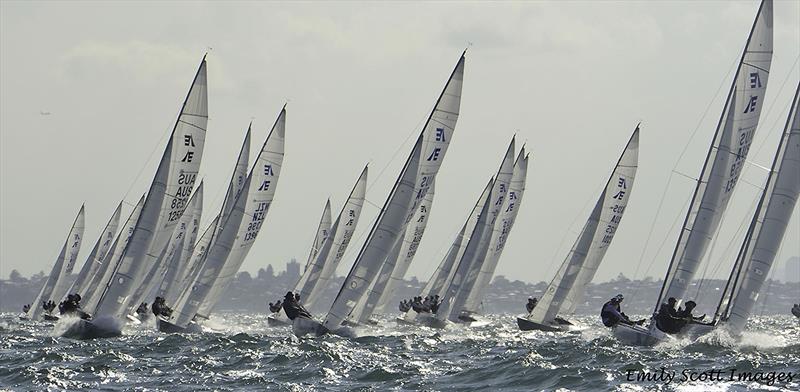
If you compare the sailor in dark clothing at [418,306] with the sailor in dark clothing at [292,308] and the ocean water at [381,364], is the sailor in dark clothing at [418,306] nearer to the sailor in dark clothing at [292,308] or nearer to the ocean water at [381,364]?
the sailor in dark clothing at [292,308]

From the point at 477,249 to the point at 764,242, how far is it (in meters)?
21.1

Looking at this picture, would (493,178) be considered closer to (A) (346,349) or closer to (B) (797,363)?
(A) (346,349)

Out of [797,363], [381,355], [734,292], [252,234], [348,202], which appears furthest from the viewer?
[348,202]

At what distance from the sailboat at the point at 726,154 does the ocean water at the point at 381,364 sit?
2738 millimetres

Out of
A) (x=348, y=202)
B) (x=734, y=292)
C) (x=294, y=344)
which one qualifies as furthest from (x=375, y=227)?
(x=348, y=202)

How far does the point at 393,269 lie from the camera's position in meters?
41.9

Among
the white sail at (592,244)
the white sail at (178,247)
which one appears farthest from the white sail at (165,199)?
the white sail at (592,244)

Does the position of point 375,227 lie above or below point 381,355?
above

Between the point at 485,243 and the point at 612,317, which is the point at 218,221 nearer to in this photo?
the point at 485,243

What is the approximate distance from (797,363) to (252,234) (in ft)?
66.6

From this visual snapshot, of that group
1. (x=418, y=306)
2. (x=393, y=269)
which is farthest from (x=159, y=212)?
(x=418, y=306)

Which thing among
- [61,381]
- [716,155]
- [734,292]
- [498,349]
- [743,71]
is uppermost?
[743,71]

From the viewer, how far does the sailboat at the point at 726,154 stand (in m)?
34.2

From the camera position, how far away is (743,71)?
1378 inches
